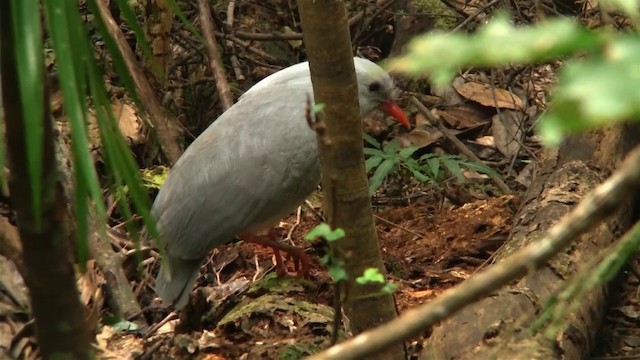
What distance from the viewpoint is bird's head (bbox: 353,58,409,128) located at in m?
4.62

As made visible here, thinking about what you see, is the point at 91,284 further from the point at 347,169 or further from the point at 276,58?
the point at 276,58

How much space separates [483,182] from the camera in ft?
19.3

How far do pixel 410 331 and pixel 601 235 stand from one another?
310 centimetres

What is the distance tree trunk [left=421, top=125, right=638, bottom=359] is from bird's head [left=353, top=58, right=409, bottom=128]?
0.82 metres

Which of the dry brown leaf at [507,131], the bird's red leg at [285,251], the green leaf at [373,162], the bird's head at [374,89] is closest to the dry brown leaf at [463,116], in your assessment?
the dry brown leaf at [507,131]

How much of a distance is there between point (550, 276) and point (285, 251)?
4.69 feet

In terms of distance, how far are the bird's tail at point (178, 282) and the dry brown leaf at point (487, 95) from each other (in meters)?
2.77

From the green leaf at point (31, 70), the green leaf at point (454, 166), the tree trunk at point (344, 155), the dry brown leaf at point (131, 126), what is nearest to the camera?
the green leaf at point (31, 70)

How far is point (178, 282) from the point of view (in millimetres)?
4047

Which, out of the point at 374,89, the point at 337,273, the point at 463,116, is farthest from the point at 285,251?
the point at 463,116

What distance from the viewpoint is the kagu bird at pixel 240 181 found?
4230mm

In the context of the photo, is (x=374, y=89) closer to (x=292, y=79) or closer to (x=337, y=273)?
(x=292, y=79)

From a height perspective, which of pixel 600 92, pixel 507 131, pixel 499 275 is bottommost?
pixel 507 131

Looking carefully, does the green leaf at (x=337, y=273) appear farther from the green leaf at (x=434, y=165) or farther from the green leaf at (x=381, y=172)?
the green leaf at (x=434, y=165)
